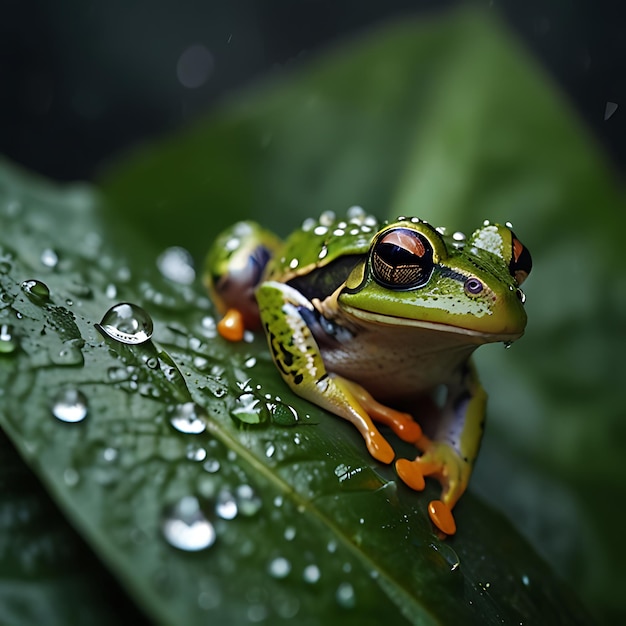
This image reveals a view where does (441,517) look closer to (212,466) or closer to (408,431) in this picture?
(408,431)

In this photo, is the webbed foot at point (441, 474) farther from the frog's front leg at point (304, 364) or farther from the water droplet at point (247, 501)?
the water droplet at point (247, 501)

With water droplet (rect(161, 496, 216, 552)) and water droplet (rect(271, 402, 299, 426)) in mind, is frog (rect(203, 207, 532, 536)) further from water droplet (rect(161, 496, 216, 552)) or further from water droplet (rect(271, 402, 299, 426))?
water droplet (rect(161, 496, 216, 552))

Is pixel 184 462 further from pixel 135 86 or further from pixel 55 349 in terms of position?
pixel 135 86

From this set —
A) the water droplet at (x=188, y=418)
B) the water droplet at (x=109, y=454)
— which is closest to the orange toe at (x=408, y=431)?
the water droplet at (x=188, y=418)

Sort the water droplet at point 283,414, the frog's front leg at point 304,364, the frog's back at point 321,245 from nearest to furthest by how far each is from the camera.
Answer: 1. the water droplet at point 283,414
2. the frog's front leg at point 304,364
3. the frog's back at point 321,245

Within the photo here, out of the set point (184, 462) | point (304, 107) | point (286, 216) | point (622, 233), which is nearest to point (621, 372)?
point (622, 233)

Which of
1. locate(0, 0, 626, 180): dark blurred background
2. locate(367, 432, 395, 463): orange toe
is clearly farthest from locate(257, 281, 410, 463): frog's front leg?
locate(0, 0, 626, 180): dark blurred background
